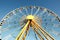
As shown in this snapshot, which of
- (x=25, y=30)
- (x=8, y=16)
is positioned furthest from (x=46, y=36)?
(x=8, y=16)

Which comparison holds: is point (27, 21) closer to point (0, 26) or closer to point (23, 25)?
point (23, 25)

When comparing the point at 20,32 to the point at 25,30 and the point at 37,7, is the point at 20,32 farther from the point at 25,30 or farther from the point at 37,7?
the point at 37,7

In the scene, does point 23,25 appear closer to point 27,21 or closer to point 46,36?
point 27,21

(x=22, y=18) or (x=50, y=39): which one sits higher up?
(x=22, y=18)

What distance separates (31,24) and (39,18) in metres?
2.92

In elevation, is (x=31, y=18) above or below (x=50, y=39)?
above

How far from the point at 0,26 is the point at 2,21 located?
3.30 ft

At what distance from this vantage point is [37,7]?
51.5 meters

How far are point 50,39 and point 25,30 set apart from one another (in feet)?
17.0

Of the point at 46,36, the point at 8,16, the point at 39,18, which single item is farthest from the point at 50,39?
the point at 8,16

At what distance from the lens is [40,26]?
50281mm

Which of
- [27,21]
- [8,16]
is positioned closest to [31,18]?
[27,21]

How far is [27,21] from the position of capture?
50.8m

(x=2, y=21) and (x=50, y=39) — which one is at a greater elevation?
(x=2, y=21)
